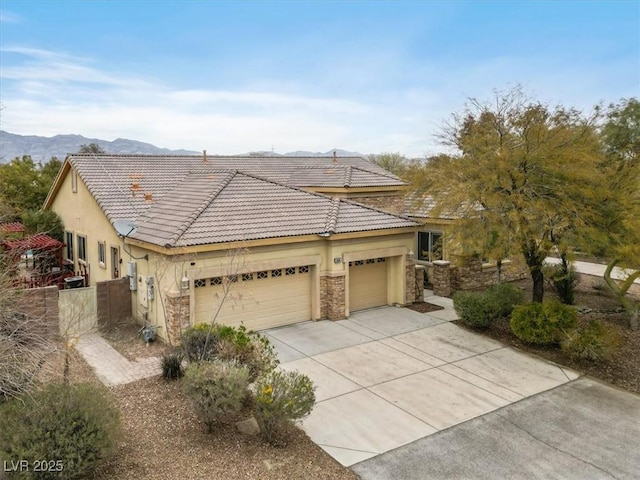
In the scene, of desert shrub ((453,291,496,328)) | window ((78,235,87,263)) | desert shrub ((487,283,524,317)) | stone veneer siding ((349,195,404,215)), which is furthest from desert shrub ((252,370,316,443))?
window ((78,235,87,263))

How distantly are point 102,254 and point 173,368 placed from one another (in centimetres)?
938

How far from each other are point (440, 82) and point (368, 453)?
20373mm

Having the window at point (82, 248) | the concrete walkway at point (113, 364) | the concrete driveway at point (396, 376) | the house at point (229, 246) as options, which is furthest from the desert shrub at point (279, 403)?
the window at point (82, 248)

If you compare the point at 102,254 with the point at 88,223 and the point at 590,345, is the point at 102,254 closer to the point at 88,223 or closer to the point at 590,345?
the point at 88,223

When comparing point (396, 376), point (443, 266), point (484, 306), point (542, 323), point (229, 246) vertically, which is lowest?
point (396, 376)

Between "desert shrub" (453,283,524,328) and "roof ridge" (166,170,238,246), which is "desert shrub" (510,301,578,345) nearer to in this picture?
"desert shrub" (453,283,524,328)

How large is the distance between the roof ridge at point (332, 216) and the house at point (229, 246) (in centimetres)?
5

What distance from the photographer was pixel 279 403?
7.75 metres

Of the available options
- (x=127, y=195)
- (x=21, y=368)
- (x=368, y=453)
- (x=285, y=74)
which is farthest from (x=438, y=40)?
(x=21, y=368)

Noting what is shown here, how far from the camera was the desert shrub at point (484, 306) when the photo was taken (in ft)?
47.8

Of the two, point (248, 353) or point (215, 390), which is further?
point (248, 353)

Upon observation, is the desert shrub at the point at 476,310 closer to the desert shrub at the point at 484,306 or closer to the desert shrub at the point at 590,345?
the desert shrub at the point at 484,306

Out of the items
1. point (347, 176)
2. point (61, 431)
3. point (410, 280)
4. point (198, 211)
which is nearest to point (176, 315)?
point (198, 211)

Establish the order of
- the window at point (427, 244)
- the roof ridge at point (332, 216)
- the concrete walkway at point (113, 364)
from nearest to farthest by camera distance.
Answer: the concrete walkway at point (113, 364) → the roof ridge at point (332, 216) → the window at point (427, 244)
